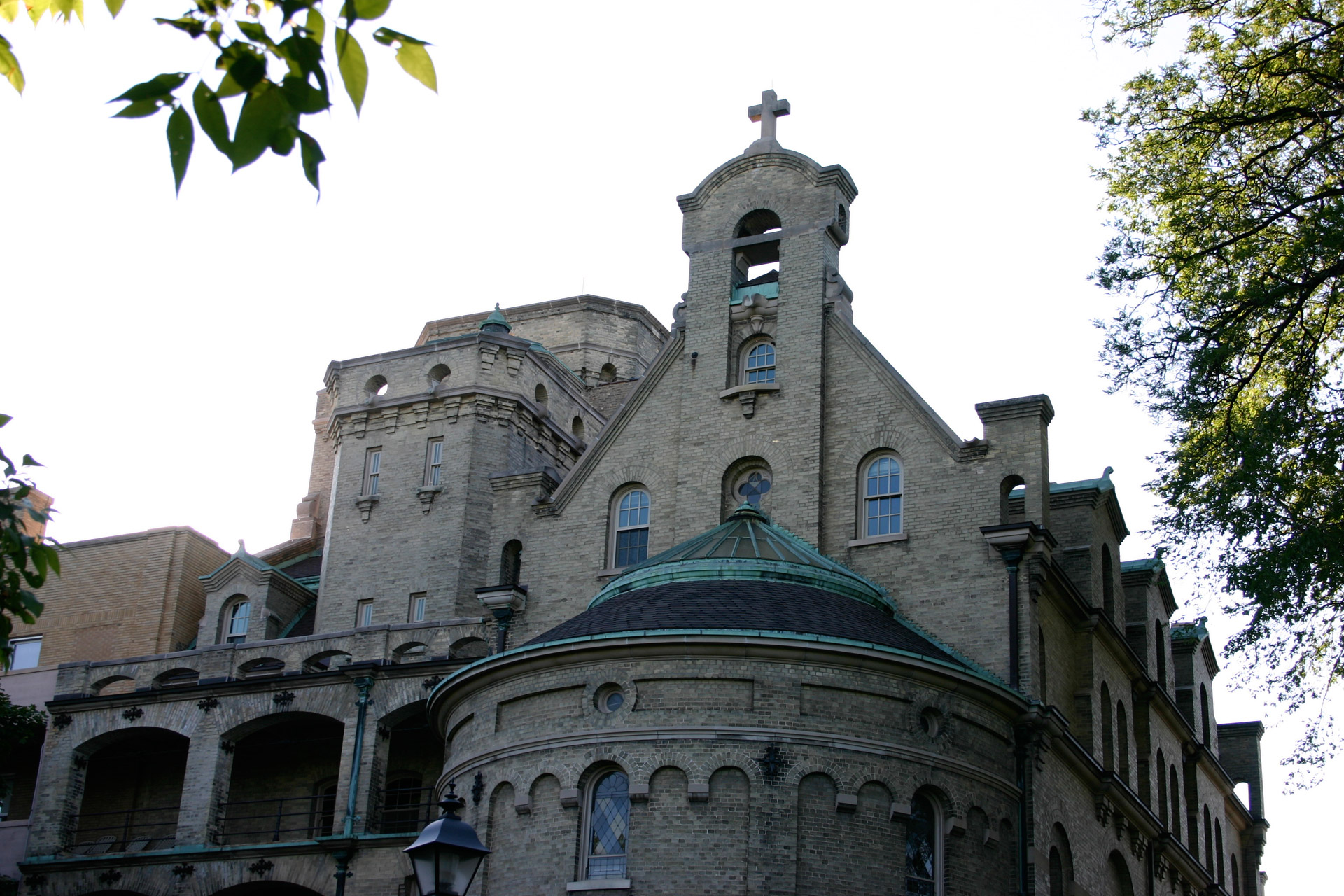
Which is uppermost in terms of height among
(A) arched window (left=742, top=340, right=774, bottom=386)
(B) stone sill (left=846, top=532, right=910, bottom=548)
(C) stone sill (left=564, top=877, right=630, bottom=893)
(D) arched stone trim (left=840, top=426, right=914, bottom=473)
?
(A) arched window (left=742, top=340, right=774, bottom=386)

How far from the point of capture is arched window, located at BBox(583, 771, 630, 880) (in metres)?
23.3

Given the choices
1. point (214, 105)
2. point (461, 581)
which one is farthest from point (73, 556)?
point (214, 105)

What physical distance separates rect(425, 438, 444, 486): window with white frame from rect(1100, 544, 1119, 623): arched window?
16112 mm

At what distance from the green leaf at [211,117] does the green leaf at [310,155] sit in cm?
31

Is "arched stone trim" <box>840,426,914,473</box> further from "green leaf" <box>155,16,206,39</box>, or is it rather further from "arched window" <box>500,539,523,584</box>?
"green leaf" <box>155,16,206,39</box>

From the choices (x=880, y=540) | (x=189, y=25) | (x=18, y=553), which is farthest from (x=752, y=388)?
(x=189, y=25)

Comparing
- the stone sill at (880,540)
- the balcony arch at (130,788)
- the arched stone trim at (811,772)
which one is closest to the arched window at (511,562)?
the stone sill at (880,540)

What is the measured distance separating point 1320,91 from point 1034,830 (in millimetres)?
12043

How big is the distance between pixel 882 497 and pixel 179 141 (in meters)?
23.8

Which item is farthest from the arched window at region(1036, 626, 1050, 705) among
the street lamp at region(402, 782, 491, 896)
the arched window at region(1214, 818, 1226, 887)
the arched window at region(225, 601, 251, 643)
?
the arched window at region(225, 601, 251, 643)

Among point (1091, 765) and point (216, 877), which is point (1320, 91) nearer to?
point (1091, 765)

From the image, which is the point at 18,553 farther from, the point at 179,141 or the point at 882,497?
the point at 882,497

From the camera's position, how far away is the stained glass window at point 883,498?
29.5 metres

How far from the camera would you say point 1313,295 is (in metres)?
23.9
